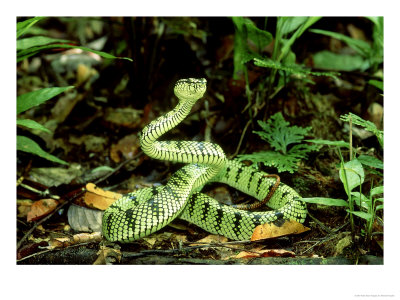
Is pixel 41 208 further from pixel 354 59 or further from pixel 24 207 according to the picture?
pixel 354 59

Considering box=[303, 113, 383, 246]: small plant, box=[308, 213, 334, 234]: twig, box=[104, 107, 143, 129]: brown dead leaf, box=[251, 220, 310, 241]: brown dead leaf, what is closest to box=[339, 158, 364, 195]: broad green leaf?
box=[303, 113, 383, 246]: small plant

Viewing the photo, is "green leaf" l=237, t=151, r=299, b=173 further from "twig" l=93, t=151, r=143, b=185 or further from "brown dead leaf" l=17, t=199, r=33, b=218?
"brown dead leaf" l=17, t=199, r=33, b=218

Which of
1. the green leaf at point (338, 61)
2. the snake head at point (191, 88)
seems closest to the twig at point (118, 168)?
the snake head at point (191, 88)

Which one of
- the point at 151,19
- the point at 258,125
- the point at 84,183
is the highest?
the point at 151,19

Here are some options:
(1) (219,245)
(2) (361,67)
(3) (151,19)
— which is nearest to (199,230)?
(1) (219,245)

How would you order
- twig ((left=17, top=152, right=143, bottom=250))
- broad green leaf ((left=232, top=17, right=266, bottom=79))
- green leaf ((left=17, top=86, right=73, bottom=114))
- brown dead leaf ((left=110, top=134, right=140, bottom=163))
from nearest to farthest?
twig ((left=17, top=152, right=143, bottom=250)) < green leaf ((left=17, top=86, right=73, bottom=114)) < broad green leaf ((left=232, top=17, right=266, bottom=79)) < brown dead leaf ((left=110, top=134, right=140, bottom=163))

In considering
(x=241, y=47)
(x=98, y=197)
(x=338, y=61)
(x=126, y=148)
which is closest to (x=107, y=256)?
(x=98, y=197)
